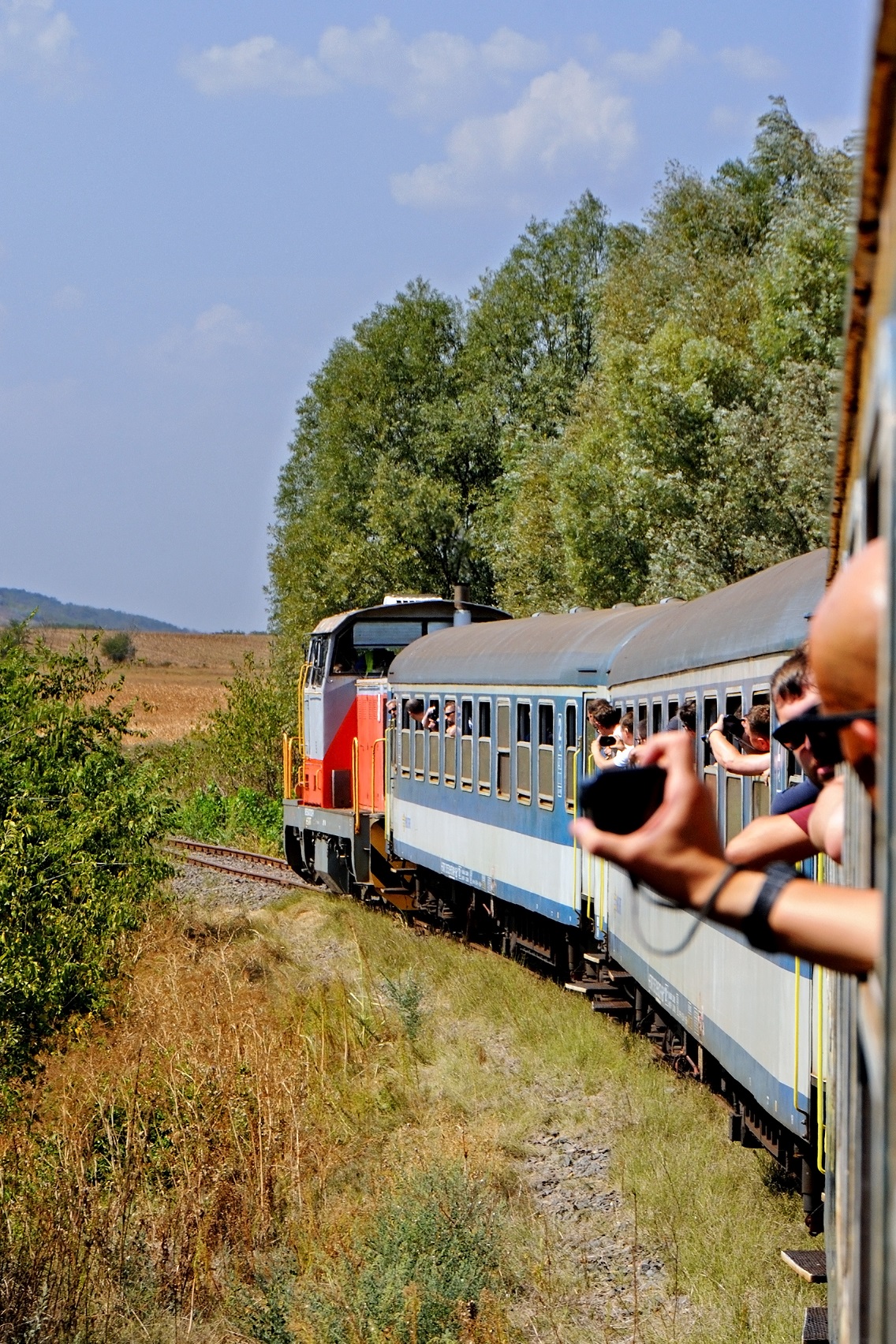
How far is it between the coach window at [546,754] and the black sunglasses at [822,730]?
11.0 metres

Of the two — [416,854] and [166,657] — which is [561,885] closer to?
[416,854]

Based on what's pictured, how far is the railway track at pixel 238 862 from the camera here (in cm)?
2562

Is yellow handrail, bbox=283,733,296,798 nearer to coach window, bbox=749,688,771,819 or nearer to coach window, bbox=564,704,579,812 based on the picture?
coach window, bbox=564,704,579,812

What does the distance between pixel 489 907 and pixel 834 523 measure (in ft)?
Result: 46.7

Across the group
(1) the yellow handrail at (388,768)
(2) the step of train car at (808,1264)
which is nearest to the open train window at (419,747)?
(1) the yellow handrail at (388,768)

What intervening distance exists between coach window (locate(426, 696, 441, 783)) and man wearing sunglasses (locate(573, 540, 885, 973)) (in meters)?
16.0

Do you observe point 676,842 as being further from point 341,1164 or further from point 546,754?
point 546,754

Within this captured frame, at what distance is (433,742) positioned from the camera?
1834cm

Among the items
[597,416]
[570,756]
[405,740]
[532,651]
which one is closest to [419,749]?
[405,740]

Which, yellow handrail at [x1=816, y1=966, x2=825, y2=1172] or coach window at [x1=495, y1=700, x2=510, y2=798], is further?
coach window at [x1=495, y1=700, x2=510, y2=798]

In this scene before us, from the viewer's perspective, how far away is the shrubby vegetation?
91.5 ft

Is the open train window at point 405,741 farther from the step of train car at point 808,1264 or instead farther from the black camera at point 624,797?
the black camera at point 624,797

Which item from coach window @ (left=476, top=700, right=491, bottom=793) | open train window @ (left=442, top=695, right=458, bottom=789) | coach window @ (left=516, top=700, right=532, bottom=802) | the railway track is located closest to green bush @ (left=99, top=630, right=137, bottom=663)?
the railway track

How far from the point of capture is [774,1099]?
724cm
